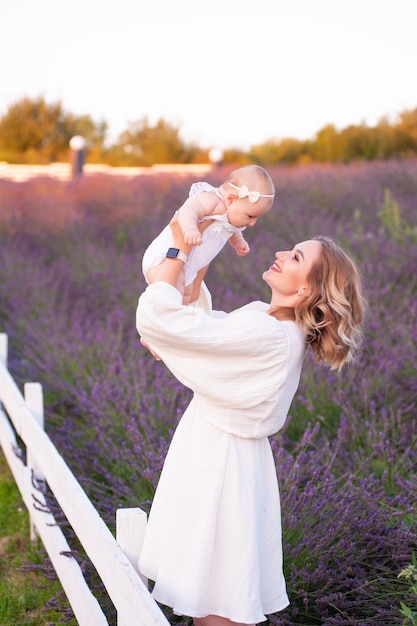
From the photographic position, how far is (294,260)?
7.33ft

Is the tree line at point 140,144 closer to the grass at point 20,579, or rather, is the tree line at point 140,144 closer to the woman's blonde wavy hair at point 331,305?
the grass at point 20,579

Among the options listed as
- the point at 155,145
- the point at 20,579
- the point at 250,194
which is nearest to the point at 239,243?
the point at 250,194

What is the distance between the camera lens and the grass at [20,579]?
329cm

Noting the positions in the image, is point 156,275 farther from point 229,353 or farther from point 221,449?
point 221,449

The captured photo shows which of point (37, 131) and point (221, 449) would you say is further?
point (37, 131)

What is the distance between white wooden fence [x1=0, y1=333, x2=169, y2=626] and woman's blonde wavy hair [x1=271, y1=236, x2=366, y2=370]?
2.18 feet

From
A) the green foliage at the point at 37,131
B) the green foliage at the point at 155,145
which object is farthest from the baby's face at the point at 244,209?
the green foliage at the point at 37,131

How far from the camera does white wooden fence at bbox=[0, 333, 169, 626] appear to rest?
212cm

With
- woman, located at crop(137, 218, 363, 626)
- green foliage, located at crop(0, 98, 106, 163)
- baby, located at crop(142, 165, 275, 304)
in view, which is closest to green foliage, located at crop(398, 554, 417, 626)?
woman, located at crop(137, 218, 363, 626)

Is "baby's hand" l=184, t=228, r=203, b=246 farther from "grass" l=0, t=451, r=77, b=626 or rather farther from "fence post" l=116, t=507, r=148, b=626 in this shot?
"grass" l=0, t=451, r=77, b=626

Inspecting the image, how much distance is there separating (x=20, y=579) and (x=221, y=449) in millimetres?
1877

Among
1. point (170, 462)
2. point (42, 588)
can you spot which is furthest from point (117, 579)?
point (42, 588)

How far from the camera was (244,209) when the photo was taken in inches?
92.3

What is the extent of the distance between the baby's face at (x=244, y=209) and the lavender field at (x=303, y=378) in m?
1.07
